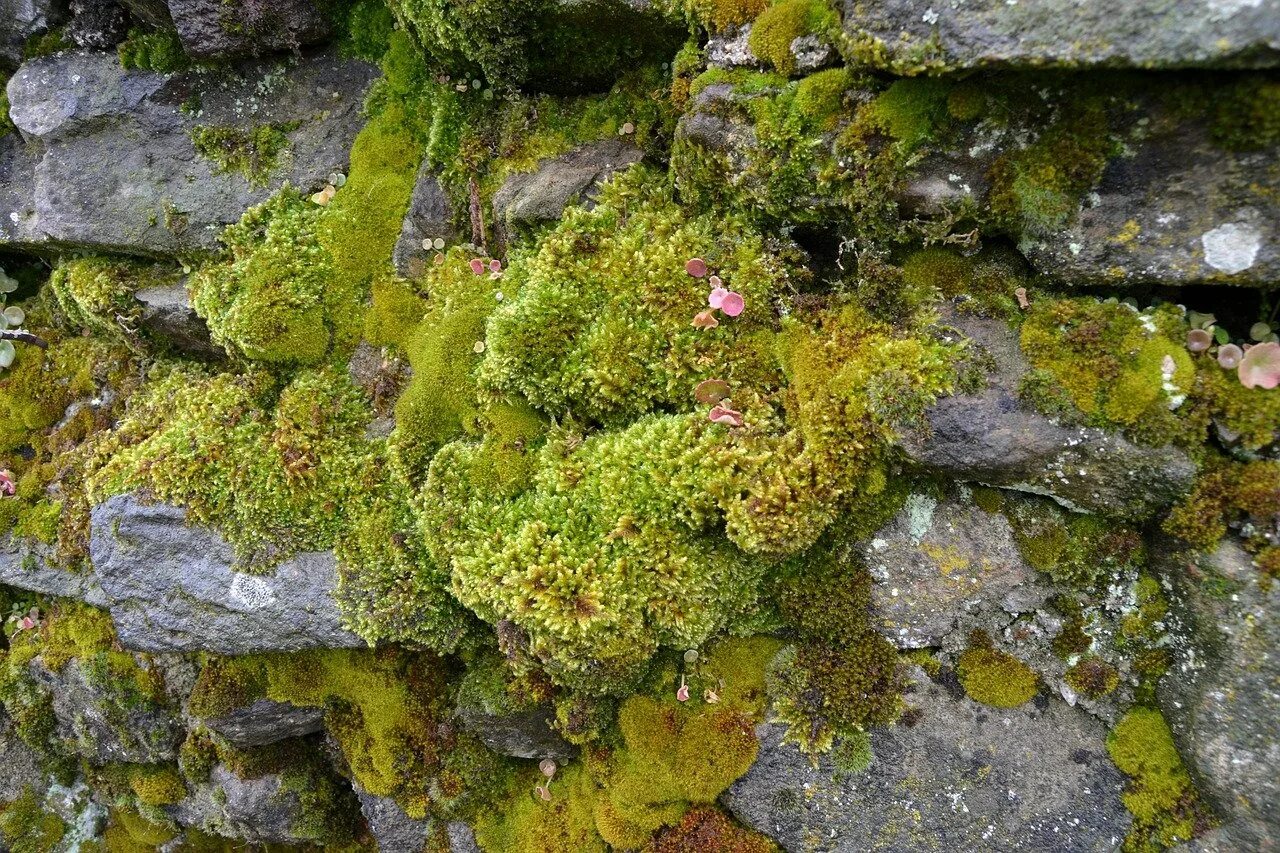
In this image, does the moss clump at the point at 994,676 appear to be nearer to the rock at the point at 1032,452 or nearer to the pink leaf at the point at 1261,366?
the rock at the point at 1032,452

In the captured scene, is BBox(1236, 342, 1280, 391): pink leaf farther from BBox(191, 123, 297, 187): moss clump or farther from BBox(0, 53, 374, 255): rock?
BBox(191, 123, 297, 187): moss clump

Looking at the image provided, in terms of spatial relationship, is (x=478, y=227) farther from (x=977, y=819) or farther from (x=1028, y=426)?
(x=977, y=819)

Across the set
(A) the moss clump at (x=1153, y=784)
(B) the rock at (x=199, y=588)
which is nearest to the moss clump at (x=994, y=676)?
(A) the moss clump at (x=1153, y=784)

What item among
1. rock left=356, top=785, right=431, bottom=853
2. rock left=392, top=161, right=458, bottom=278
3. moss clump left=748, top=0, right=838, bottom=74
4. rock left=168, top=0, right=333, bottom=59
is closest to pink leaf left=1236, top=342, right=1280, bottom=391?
moss clump left=748, top=0, right=838, bottom=74

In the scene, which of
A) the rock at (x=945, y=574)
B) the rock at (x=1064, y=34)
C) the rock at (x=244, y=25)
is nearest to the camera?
the rock at (x=1064, y=34)

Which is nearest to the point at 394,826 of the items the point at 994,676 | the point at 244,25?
the point at 994,676
